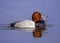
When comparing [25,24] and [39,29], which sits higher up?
[25,24]

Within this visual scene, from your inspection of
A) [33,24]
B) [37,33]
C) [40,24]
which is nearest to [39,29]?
[33,24]

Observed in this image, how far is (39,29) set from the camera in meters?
10.1

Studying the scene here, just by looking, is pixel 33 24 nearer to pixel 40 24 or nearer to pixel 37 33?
pixel 40 24

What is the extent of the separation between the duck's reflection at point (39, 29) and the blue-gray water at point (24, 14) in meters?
0.15

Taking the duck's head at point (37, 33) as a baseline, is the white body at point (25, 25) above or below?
above

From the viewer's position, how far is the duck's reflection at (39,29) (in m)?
9.07

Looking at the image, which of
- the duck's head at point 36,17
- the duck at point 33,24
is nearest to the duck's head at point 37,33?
the duck at point 33,24

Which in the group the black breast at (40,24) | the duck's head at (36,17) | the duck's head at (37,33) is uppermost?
the duck's head at (36,17)

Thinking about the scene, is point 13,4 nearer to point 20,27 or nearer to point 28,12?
point 28,12

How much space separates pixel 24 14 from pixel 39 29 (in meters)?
2.12

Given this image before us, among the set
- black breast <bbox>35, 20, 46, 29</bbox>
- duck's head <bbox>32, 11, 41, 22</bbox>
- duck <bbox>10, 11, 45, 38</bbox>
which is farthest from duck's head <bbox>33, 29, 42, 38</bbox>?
duck's head <bbox>32, 11, 41, 22</bbox>

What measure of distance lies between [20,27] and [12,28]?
0.82ft

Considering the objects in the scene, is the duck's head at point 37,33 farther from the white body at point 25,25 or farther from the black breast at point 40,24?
the black breast at point 40,24

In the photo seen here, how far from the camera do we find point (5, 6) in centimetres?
1428
